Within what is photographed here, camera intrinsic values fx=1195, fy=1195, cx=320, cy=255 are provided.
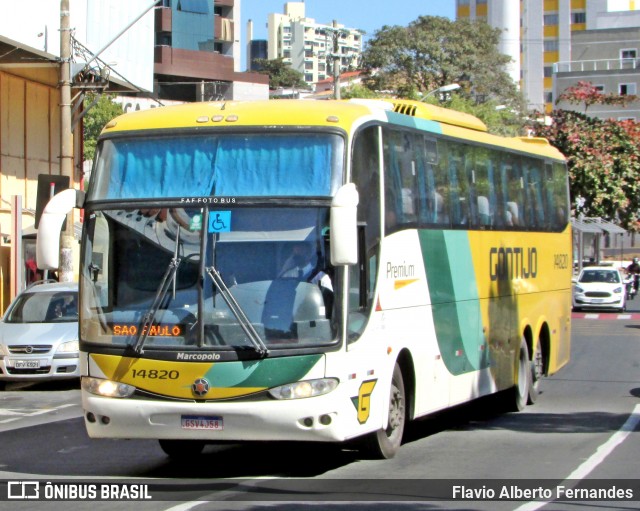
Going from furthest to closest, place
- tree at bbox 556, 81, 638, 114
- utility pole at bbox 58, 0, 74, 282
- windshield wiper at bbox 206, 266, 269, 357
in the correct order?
tree at bbox 556, 81, 638, 114, utility pole at bbox 58, 0, 74, 282, windshield wiper at bbox 206, 266, 269, 357

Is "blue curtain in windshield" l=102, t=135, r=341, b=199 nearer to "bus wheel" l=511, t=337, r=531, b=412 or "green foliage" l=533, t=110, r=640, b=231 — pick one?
"bus wheel" l=511, t=337, r=531, b=412

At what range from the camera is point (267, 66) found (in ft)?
439

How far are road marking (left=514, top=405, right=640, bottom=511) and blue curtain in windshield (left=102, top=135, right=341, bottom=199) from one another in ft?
10.1

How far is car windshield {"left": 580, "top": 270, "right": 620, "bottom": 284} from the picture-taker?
42.8 metres

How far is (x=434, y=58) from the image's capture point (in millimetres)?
72875

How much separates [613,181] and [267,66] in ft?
296

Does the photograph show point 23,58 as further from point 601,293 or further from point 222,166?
point 601,293

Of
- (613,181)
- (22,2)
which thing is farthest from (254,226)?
(613,181)

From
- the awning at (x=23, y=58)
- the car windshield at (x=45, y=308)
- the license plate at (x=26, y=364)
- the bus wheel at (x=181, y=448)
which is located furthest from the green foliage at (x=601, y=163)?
the bus wheel at (x=181, y=448)

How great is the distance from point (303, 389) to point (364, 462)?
5.44ft

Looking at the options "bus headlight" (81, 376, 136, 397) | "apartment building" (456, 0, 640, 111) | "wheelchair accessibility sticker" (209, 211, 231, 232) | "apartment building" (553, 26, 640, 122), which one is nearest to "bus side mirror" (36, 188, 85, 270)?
"bus headlight" (81, 376, 136, 397)

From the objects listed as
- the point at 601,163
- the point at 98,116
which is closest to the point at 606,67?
the point at 98,116

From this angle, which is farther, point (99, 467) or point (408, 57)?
point (408, 57)

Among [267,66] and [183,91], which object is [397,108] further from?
[267,66]
